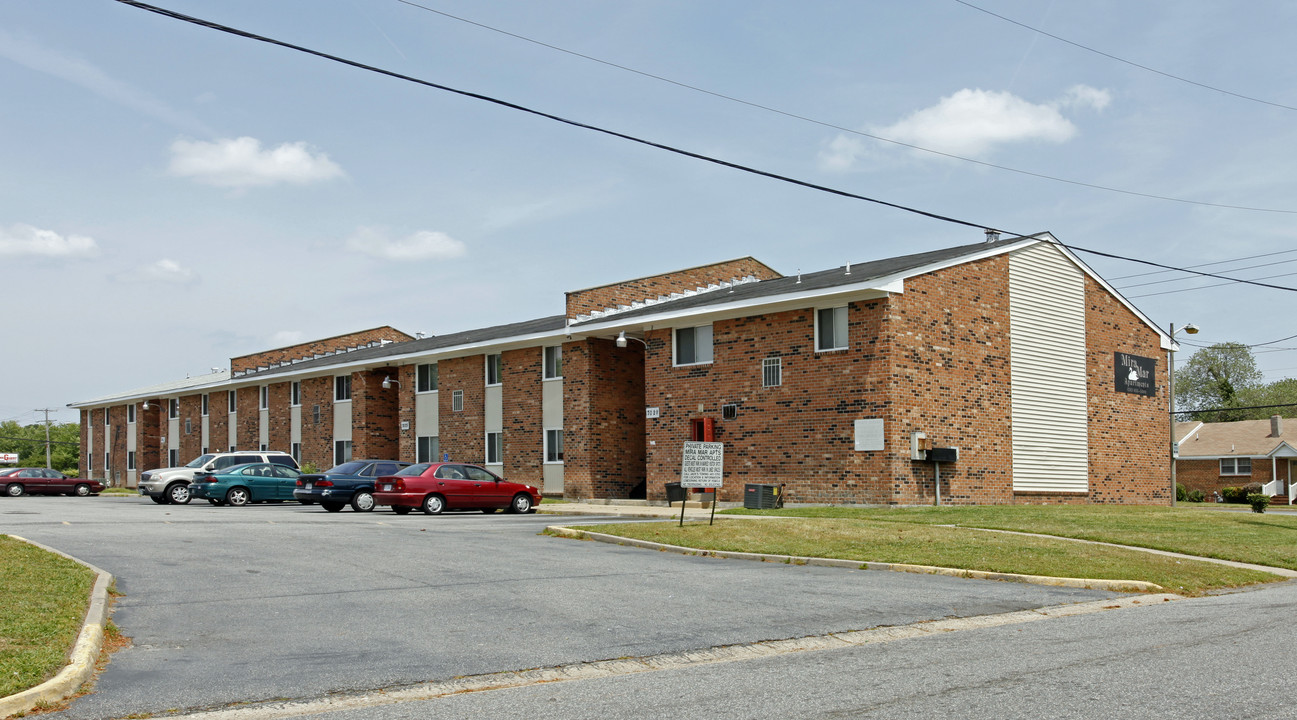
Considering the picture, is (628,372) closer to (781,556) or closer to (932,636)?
(781,556)

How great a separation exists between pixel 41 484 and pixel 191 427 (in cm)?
1347

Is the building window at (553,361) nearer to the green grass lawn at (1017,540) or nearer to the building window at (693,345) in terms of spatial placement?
the building window at (693,345)

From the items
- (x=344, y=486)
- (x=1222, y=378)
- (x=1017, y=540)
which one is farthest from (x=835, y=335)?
(x=1222, y=378)

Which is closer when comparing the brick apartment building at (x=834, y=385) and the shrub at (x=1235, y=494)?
the brick apartment building at (x=834, y=385)

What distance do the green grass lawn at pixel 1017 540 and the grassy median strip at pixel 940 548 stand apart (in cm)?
2

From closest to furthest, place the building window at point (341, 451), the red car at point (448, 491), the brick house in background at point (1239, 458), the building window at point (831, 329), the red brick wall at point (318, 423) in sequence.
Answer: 1. the red car at point (448, 491)
2. the building window at point (831, 329)
3. the building window at point (341, 451)
4. the red brick wall at point (318, 423)
5. the brick house in background at point (1239, 458)

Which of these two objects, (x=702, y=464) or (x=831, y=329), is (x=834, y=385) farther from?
(x=702, y=464)

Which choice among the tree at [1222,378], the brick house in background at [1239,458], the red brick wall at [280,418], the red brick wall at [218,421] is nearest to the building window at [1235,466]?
the brick house in background at [1239,458]

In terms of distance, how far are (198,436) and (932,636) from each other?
54160mm

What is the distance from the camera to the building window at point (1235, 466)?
6103 centimetres

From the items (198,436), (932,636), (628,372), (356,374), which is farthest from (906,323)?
(198,436)

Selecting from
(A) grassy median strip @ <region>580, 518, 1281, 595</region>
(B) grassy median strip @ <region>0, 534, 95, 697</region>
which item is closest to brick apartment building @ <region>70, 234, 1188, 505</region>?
(A) grassy median strip @ <region>580, 518, 1281, 595</region>

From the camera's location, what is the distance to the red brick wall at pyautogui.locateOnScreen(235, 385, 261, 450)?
51.6 m

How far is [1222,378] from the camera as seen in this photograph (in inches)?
3622
